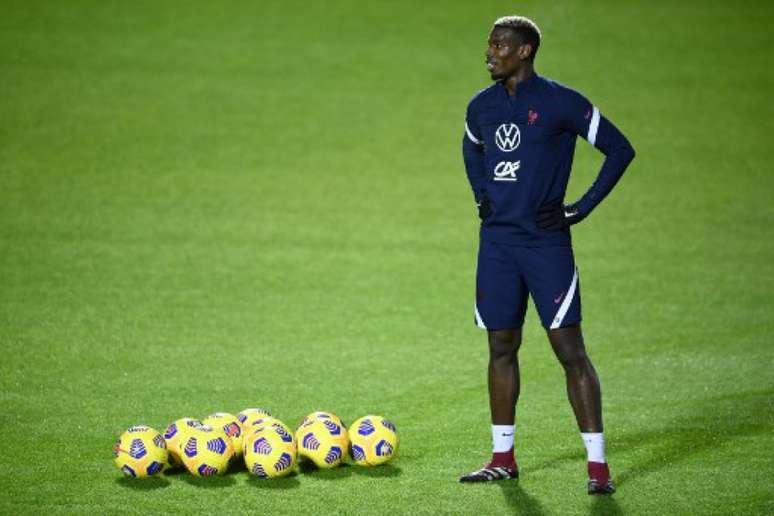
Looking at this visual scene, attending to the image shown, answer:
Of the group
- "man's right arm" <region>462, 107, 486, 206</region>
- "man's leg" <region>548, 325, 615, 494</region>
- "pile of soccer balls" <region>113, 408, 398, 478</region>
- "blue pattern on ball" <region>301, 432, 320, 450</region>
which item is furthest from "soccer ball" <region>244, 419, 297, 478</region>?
"man's right arm" <region>462, 107, 486, 206</region>

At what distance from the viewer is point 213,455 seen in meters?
7.16

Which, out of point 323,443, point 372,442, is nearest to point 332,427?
point 323,443

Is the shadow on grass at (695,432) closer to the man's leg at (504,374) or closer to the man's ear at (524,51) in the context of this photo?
the man's leg at (504,374)

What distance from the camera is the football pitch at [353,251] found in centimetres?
763

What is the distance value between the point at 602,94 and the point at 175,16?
22.8 feet

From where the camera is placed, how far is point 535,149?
268 inches

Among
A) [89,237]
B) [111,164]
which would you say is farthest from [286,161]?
[89,237]

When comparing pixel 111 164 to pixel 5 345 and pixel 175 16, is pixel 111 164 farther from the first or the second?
pixel 5 345

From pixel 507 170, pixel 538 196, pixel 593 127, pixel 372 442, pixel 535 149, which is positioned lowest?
pixel 372 442

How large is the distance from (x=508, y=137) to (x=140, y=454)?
284cm

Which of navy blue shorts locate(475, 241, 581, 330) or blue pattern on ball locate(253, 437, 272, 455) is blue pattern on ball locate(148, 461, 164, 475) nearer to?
blue pattern on ball locate(253, 437, 272, 455)

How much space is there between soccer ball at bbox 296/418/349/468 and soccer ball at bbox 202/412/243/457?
361 mm

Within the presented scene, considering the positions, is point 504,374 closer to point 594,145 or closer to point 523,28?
point 594,145

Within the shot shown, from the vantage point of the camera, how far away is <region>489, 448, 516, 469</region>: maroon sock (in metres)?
7.29
